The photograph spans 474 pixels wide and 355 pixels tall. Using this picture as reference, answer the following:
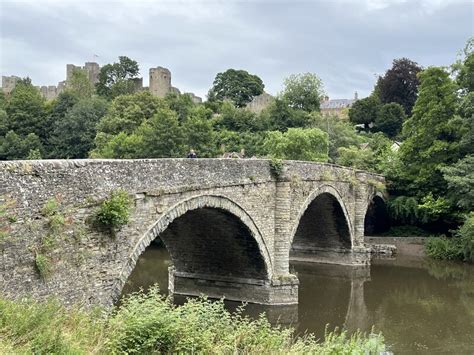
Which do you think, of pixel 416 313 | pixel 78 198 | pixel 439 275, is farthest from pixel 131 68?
pixel 78 198

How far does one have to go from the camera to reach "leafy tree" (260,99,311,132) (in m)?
50.5

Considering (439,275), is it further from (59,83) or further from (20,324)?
(59,83)

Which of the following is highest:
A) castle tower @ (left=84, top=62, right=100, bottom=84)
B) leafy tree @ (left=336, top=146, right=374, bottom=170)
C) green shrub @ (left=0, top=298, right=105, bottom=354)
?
castle tower @ (left=84, top=62, right=100, bottom=84)

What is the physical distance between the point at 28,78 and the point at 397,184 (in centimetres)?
5419

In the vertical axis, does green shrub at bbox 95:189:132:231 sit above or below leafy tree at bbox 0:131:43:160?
below

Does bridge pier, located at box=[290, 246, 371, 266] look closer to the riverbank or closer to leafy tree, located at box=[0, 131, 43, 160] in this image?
the riverbank

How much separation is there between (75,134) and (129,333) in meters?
43.8

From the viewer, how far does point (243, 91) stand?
70.1 metres

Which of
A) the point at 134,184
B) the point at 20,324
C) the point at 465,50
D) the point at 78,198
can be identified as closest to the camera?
the point at 20,324

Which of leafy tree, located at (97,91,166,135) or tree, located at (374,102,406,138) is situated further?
tree, located at (374,102,406,138)

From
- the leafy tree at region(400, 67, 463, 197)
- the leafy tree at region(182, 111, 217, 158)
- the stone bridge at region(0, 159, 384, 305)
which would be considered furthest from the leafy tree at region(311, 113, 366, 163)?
the stone bridge at region(0, 159, 384, 305)

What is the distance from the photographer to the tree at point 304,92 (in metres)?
57.7

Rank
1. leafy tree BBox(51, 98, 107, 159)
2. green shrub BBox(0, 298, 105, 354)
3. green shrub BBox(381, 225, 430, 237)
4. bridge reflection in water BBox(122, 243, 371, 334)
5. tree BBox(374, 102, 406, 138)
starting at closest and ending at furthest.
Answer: green shrub BBox(0, 298, 105, 354), bridge reflection in water BBox(122, 243, 371, 334), green shrub BBox(381, 225, 430, 237), leafy tree BBox(51, 98, 107, 159), tree BBox(374, 102, 406, 138)

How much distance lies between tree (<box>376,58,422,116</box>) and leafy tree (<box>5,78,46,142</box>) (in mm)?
35744
